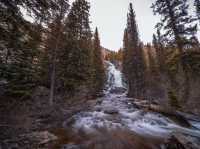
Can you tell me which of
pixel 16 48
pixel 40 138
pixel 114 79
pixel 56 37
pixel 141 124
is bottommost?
pixel 141 124

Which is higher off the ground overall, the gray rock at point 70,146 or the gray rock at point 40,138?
the gray rock at point 40,138

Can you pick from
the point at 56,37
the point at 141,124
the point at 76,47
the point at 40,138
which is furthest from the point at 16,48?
the point at 76,47

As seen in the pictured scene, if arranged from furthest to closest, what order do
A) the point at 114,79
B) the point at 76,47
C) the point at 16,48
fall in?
the point at 114,79 → the point at 76,47 → the point at 16,48

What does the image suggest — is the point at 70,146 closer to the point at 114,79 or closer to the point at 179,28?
the point at 179,28

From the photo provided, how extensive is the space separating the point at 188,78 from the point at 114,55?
78636 millimetres

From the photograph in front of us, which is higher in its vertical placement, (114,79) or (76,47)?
(76,47)

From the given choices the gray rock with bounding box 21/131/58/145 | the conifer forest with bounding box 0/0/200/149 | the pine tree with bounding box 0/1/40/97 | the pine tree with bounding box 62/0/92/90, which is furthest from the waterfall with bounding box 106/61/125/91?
the gray rock with bounding box 21/131/58/145

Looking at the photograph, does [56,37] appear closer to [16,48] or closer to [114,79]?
[16,48]

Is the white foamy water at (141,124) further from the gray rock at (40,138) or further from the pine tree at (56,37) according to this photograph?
the pine tree at (56,37)

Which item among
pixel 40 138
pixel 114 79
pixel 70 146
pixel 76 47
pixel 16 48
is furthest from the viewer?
pixel 114 79

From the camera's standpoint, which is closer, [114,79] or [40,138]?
[40,138]

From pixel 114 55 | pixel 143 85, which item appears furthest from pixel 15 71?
pixel 114 55

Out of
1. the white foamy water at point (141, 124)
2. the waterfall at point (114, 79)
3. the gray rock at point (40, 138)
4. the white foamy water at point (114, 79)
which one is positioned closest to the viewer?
the gray rock at point (40, 138)

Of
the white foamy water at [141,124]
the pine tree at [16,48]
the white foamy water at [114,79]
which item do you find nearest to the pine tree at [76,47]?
the pine tree at [16,48]
